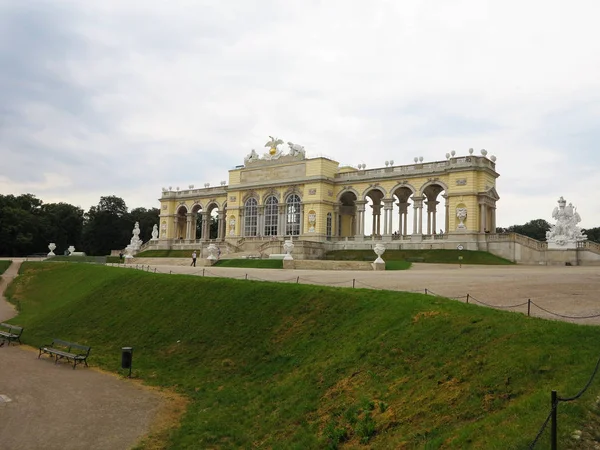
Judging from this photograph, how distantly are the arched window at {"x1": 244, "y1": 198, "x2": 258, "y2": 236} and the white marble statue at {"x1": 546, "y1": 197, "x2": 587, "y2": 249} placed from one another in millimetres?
39619

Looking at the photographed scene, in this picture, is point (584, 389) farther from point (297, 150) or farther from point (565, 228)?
point (297, 150)

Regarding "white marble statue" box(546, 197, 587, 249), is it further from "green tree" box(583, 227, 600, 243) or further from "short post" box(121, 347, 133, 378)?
"green tree" box(583, 227, 600, 243)

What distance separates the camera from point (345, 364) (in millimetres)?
14195

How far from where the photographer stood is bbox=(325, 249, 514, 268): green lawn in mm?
49406

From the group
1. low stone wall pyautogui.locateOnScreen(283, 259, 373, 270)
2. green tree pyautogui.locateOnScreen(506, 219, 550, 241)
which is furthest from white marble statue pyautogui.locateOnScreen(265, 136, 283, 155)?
green tree pyautogui.locateOnScreen(506, 219, 550, 241)

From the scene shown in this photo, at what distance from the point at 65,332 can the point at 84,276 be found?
14057 mm

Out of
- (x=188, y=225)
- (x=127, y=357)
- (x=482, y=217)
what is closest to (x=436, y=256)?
(x=482, y=217)

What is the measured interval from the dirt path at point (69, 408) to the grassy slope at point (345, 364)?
47.0 inches

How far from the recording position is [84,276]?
39312 millimetres

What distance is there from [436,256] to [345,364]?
39968 mm

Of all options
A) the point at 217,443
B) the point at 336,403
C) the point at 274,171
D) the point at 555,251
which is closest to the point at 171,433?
the point at 217,443

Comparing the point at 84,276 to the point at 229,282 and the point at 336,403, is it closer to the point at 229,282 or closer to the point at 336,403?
the point at 229,282

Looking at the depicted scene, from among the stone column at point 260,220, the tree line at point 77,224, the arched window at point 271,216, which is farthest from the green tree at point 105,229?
the arched window at point 271,216

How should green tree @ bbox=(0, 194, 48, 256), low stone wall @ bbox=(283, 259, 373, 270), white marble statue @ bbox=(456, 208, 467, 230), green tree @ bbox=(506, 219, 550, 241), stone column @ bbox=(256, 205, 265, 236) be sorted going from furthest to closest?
green tree @ bbox=(506, 219, 550, 241), green tree @ bbox=(0, 194, 48, 256), stone column @ bbox=(256, 205, 265, 236), white marble statue @ bbox=(456, 208, 467, 230), low stone wall @ bbox=(283, 259, 373, 270)
